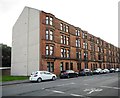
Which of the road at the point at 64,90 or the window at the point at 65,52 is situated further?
the window at the point at 65,52

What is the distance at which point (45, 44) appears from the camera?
38.4 m

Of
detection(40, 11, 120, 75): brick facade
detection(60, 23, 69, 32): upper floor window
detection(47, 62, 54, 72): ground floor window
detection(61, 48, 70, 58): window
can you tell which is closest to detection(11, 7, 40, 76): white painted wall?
detection(40, 11, 120, 75): brick facade

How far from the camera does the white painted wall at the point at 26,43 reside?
38469 mm

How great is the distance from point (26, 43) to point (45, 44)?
5197 mm

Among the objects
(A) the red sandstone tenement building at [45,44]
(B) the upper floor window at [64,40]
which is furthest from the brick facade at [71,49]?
(B) the upper floor window at [64,40]

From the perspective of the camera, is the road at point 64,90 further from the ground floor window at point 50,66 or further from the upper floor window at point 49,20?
the upper floor window at point 49,20

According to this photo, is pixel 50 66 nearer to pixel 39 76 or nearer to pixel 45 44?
pixel 45 44

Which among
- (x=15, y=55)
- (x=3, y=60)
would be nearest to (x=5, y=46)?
(x=3, y=60)

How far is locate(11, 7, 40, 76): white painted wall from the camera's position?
38.5 metres

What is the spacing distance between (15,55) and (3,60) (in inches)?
674

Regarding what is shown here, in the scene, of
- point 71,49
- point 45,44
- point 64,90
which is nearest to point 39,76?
point 45,44

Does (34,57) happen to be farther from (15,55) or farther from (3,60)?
(3,60)

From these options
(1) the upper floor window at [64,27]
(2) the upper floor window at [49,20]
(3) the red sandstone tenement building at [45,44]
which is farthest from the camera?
(1) the upper floor window at [64,27]

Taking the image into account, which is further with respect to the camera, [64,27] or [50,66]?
[64,27]
